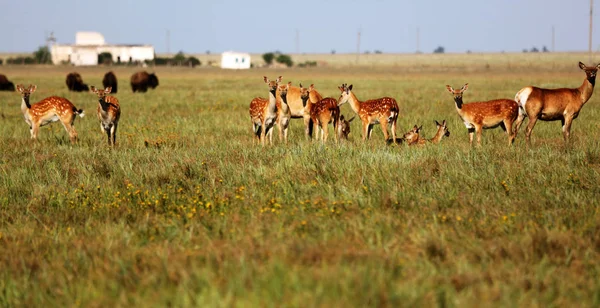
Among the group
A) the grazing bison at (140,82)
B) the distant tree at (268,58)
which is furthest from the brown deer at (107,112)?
the distant tree at (268,58)

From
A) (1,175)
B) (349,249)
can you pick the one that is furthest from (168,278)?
(1,175)

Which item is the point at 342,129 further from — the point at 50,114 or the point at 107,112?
the point at 50,114

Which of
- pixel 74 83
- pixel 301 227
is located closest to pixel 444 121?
pixel 301 227

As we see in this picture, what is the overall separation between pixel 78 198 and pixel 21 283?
9.86 ft

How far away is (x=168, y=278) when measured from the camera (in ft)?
16.2

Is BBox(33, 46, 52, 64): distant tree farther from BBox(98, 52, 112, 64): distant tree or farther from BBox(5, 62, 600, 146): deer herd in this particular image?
BBox(5, 62, 600, 146): deer herd

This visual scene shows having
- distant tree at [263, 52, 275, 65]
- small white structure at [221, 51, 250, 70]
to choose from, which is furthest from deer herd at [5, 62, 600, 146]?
distant tree at [263, 52, 275, 65]

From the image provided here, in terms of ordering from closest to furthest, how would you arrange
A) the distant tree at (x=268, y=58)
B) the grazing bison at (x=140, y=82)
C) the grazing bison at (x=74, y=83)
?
the grazing bison at (x=74, y=83) < the grazing bison at (x=140, y=82) < the distant tree at (x=268, y=58)

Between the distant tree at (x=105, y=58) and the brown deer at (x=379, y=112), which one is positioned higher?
the distant tree at (x=105, y=58)

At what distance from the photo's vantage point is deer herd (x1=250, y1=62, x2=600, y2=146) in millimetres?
13625

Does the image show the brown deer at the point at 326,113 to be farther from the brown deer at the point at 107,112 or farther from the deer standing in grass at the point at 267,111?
the brown deer at the point at 107,112

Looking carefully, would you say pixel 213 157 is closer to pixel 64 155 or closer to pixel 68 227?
pixel 64 155

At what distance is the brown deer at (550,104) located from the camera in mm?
13758

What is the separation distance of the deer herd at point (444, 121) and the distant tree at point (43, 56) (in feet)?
352
